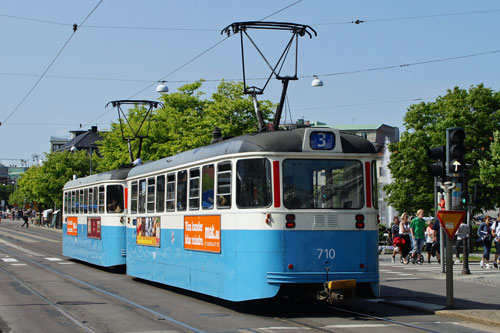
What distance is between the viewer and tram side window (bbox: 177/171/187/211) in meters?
14.4

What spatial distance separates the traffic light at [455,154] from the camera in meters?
13.0

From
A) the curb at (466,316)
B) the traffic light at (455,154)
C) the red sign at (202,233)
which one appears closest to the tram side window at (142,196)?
the red sign at (202,233)

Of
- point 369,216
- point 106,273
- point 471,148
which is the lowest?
point 106,273

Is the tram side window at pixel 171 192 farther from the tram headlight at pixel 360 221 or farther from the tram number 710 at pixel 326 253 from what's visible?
the tram headlight at pixel 360 221

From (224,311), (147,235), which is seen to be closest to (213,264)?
(224,311)

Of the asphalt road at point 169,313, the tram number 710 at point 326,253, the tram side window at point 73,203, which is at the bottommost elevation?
the asphalt road at point 169,313

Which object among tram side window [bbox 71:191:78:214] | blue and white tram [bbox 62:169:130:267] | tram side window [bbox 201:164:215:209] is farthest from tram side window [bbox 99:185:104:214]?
tram side window [bbox 201:164:215:209]

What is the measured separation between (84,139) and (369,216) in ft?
381

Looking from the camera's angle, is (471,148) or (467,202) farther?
(471,148)

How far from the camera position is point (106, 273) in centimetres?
2155

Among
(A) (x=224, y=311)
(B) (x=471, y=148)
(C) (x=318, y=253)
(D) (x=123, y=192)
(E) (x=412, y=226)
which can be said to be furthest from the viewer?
(B) (x=471, y=148)

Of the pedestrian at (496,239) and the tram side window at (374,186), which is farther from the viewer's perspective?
the pedestrian at (496,239)

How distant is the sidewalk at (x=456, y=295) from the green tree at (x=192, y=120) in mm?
22953

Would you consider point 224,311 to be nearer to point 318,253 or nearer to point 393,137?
point 318,253
